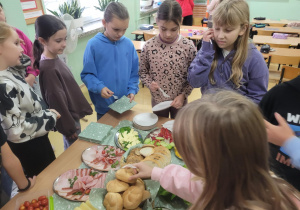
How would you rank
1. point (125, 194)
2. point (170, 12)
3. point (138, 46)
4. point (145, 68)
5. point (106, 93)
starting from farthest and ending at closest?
point (138, 46) → point (145, 68) → point (106, 93) → point (170, 12) → point (125, 194)

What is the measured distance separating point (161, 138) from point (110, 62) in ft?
2.78

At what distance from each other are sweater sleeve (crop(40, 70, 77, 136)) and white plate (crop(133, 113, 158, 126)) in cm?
53

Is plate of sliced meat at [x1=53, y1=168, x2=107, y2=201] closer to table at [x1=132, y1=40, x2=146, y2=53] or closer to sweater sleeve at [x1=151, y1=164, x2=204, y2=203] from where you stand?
sweater sleeve at [x1=151, y1=164, x2=204, y2=203]

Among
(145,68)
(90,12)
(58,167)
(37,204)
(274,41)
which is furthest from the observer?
(90,12)

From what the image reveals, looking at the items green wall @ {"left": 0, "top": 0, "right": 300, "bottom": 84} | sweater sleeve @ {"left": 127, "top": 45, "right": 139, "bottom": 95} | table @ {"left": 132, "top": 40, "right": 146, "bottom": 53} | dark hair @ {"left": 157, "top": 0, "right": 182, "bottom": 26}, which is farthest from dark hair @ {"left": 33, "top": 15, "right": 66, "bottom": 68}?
table @ {"left": 132, "top": 40, "right": 146, "bottom": 53}

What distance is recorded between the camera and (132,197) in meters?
0.92

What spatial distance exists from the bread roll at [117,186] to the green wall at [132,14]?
2.30 meters

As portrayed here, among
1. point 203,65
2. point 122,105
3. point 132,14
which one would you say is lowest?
point 122,105

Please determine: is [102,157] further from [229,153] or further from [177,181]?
[229,153]

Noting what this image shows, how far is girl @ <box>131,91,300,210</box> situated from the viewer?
584 mm

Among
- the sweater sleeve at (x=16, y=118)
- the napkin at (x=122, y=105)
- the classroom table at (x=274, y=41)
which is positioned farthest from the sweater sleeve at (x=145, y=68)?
the classroom table at (x=274, y=41)

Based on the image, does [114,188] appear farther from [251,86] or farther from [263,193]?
[251,86]

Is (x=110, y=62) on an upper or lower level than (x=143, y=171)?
upper

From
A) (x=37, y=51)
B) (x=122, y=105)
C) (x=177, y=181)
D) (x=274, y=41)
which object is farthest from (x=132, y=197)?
(x=274, y=41)
